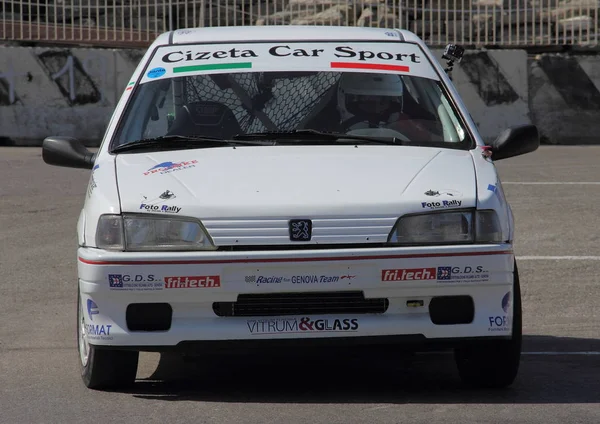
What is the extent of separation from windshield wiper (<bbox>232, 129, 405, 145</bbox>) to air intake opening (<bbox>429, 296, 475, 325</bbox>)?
44.4 inches

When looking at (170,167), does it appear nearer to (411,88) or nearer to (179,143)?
(179,143)

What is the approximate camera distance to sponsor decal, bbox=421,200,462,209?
5236 mm

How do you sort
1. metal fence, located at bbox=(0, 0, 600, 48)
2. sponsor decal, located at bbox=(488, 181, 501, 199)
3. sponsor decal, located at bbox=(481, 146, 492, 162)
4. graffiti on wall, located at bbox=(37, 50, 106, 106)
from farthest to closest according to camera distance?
metal fence, located at bbox=(0, 0, 600, 48) → graffiti on wall, located at bbox=(37, 50, 106, 106) → sponsor decal, located at bbox=(481, 146, 492, 162) → sponsor decal, located at bbox=(488, 181, 501, 199)

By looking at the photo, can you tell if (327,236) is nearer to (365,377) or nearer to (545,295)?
(365,377)

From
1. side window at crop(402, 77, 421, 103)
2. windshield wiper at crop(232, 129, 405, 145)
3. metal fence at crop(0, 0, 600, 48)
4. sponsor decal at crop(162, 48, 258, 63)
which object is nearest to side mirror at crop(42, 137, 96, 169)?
sponsor decal at crop(162, 48, 258, 63)

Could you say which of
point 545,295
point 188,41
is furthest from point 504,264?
point 545,295

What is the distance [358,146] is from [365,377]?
113 centimetres

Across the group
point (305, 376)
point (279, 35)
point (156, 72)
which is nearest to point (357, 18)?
point (279, 35)

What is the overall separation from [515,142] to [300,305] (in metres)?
1.74

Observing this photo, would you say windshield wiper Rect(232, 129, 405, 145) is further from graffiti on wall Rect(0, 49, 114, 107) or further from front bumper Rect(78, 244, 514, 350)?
graffiti on wall Rect(0, 49, 114, 107)

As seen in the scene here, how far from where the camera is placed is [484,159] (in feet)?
19.4

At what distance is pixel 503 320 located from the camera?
5.32 m

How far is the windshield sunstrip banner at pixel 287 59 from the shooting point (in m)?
6.63

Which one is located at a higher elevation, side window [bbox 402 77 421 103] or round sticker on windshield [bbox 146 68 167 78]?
round sticker on windshield [bbox 146 68 167 78]
